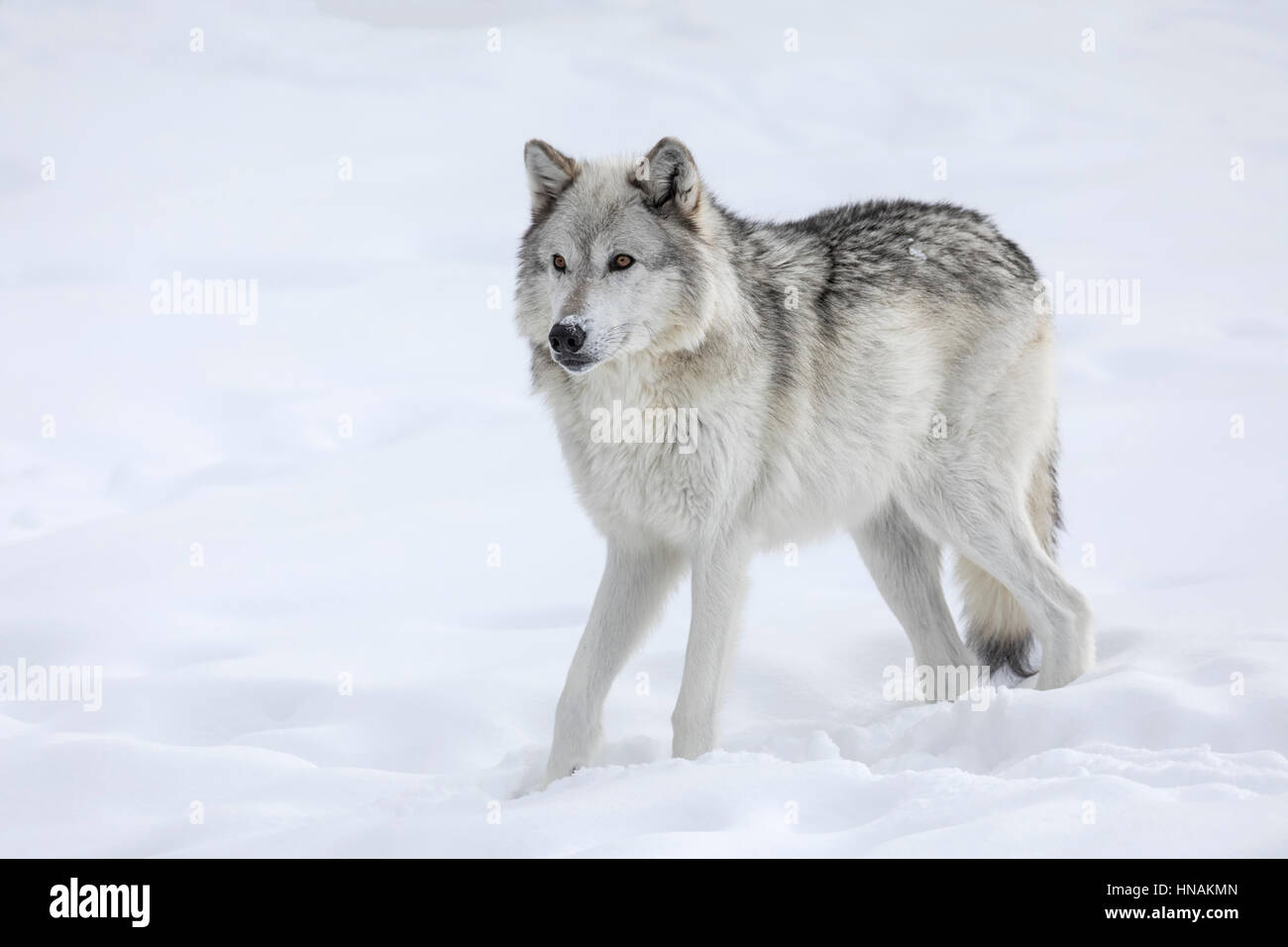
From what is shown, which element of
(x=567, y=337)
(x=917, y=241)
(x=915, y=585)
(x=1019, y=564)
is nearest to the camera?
(x=567, y=337)

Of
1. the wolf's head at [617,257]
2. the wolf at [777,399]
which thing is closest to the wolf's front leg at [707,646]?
the wolf at [777,399]

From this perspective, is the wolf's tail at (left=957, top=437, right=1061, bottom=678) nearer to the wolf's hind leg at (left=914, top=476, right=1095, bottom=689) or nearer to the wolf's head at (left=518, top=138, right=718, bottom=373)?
the wolf's hind leg at (left=914, top=476, right=1095, bottom=689)

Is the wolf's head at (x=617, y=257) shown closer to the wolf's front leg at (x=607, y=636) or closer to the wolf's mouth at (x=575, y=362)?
the wolf's mouth at (x=575, y=362)

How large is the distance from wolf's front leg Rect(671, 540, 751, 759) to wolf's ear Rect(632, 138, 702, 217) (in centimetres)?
120

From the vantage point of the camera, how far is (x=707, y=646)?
443cm

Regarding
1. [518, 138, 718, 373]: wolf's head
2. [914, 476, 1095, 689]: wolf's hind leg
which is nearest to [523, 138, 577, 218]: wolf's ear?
[518, 138, 718, 373]: wolf's head

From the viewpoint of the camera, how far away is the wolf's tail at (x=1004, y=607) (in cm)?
538

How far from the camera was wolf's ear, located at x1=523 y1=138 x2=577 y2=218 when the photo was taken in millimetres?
4488

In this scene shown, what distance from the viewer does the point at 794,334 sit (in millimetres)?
4629

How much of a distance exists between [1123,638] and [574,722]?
243 cm

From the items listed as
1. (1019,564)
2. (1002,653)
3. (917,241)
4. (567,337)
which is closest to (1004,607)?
(1002,653)

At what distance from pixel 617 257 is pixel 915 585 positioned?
2.04m

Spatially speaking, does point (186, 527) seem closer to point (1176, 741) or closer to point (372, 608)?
point (372, 608)

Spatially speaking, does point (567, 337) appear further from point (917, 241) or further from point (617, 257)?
point (917, 241)
